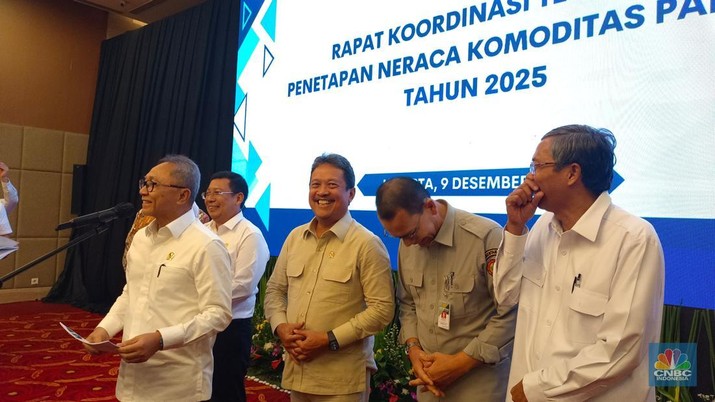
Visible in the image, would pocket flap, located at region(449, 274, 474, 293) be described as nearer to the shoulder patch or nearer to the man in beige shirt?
the shoulder patch

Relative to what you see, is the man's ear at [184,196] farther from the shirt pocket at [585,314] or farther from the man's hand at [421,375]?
the shirt pocket at [585,314]

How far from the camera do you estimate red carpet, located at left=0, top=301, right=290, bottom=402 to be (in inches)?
134

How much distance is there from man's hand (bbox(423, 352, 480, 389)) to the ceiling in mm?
5742

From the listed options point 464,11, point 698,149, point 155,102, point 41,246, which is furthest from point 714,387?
point 41,246

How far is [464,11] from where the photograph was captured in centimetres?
297

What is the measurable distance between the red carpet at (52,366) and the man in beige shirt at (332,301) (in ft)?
5.87

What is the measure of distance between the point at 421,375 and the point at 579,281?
0.58m

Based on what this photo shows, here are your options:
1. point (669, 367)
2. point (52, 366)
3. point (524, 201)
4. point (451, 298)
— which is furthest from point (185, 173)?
point (52, 366)

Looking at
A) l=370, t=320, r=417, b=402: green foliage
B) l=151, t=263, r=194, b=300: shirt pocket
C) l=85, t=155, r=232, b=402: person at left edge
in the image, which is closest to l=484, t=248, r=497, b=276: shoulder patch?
l=85, t=155, r=232, b=402: person at left edge

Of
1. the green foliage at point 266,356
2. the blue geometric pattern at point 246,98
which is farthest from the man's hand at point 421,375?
the blue geometric pattern at point 246,98

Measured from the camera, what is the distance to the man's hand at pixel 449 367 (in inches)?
61.6

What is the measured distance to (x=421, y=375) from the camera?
162 cm

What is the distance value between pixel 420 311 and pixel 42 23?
6.83 meters

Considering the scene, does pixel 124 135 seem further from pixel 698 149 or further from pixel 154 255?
pixel 698 149
